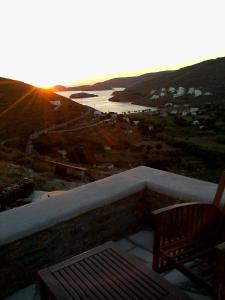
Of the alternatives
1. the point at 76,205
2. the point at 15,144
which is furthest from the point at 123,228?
the point at 15,144

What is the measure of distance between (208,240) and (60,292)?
1286mm

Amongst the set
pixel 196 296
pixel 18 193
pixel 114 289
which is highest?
pixel 114 289

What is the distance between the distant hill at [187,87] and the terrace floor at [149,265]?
87.2 metres

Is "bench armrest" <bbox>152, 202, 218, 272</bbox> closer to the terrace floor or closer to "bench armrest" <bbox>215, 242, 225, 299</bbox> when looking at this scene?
the terrace floor

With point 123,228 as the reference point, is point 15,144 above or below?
below

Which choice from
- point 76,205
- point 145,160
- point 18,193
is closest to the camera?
point 76,205

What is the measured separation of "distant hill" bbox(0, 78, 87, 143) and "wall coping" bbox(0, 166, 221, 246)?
1099 inches

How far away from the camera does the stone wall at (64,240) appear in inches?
94.7

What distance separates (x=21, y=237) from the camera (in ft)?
7.90

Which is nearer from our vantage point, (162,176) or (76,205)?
(76,205)

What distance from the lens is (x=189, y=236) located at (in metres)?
2.46

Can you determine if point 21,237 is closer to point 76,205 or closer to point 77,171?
point 76,205

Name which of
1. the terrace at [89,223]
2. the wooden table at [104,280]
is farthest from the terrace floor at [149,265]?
the wooden table at [104,280]

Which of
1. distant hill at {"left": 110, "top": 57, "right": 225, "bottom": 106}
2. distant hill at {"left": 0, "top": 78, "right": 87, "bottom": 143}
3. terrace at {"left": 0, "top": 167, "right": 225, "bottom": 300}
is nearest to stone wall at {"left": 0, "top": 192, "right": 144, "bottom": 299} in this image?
terrace at {"left": 0, "top": 167, "right": 225, "bottom": 300}
